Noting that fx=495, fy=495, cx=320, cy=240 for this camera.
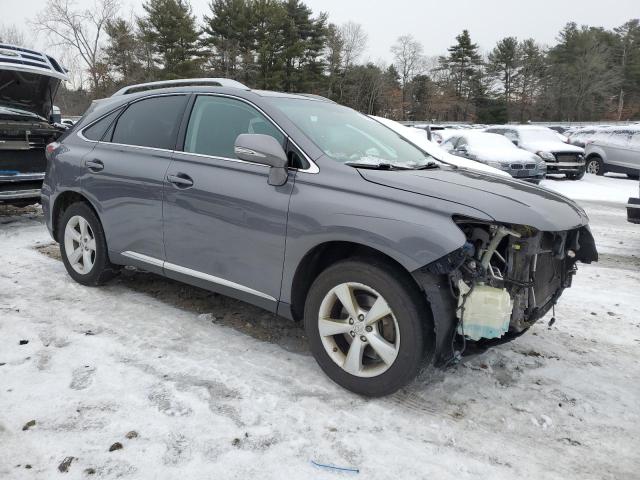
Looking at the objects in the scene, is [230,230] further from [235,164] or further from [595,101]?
[595,101]

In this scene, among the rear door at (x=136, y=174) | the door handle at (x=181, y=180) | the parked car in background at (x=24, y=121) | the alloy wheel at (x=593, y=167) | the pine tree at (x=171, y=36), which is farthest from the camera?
the pine tree at (x=171, y=36)

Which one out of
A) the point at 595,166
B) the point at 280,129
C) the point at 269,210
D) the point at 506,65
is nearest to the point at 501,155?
the point at 595,166

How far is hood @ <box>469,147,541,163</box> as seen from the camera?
41.6ft

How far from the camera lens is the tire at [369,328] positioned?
104 inches

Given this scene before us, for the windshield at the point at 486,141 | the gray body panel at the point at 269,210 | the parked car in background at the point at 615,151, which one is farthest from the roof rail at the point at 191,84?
the parked car in background at the point at 615,151

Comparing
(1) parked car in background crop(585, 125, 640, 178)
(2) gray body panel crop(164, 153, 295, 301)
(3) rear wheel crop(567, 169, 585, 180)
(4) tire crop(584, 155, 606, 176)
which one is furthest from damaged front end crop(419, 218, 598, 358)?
(4) tire crop(584, 155, 606, 176)

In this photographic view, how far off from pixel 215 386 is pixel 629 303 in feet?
12.8

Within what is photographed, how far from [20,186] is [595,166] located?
58.5ft

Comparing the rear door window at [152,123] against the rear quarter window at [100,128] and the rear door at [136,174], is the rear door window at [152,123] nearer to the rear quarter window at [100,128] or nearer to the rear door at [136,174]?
the rear door at [136,174]

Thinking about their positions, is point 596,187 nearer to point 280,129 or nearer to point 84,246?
point 280,129

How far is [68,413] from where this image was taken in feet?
8.53

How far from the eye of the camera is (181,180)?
3.56 m

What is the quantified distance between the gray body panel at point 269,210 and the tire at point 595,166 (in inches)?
658

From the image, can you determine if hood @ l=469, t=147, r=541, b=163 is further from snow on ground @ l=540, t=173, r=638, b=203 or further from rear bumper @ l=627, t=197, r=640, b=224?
rear bumper @ l=627, t=197, r=640, b=224
